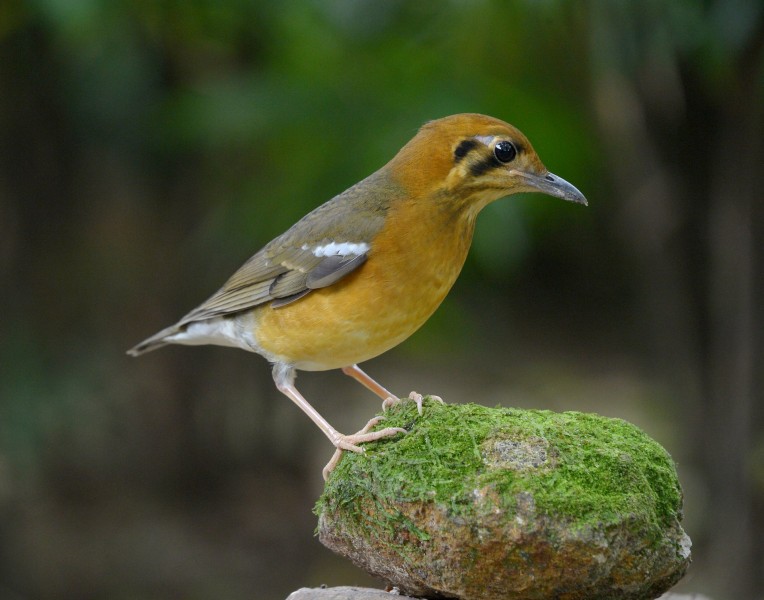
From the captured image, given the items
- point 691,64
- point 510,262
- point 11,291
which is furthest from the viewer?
point 510,262

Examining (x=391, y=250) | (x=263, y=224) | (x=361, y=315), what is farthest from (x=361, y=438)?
(x=263, y=224)

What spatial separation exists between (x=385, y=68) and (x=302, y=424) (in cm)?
412

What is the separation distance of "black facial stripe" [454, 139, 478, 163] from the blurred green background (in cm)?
298

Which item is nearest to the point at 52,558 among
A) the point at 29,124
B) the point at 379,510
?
the point at 29,124

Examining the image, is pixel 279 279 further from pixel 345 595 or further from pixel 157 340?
pixel 345 595

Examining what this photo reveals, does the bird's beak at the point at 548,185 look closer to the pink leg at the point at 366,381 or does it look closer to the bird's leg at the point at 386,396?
the bird's leg at the point at 386,396

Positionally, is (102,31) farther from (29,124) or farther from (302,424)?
(302,424)

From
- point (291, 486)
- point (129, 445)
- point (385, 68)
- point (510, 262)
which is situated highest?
point (385, 68)

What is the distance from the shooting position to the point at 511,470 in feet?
15.5

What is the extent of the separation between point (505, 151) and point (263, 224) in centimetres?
445

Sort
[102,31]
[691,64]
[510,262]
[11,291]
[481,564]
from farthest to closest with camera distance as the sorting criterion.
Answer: [510,262]
[11,291]
[691,64]
[102,31]
[481,564]

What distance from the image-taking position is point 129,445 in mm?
10789

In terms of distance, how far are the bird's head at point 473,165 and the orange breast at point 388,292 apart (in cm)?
17

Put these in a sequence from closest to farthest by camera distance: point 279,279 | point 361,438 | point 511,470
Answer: point 511,470 → point 361,438 → point 279,279
